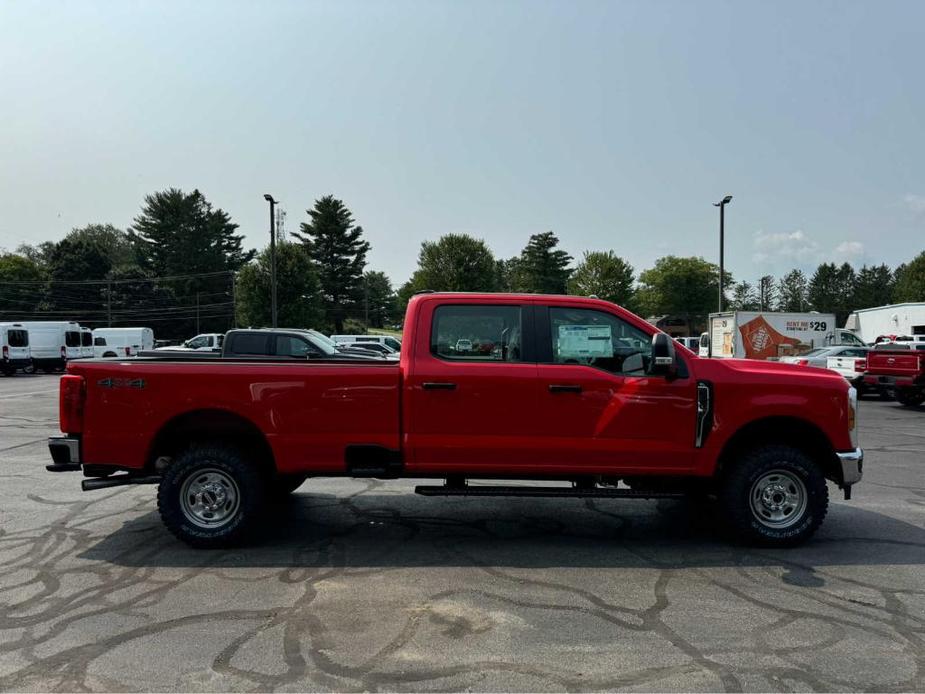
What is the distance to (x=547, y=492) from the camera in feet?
15.9

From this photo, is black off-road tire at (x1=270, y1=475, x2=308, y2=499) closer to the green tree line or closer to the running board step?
the running board step

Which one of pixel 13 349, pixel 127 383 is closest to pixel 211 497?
pixel 127 383

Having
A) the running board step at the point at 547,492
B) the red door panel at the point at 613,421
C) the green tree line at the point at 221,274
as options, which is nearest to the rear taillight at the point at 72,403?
the running board step at the point at 547,492

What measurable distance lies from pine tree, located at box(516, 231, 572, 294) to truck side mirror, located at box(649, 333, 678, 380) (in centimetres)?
7905

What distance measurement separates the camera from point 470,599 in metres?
4.03

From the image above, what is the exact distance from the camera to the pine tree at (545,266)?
8412 cm

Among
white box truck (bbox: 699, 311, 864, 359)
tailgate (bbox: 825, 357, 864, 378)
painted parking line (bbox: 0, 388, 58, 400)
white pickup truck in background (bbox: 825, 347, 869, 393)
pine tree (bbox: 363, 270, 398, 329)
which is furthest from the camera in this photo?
pine tree (bbox: 363, 270, 398, 329)

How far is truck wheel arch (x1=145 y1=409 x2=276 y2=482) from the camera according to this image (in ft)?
16.4

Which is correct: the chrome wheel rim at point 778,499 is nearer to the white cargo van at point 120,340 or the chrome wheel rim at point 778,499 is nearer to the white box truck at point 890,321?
the white box truck at point 890,321

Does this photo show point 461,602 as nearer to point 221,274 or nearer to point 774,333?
point 774,333

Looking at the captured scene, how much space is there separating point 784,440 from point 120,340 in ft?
141

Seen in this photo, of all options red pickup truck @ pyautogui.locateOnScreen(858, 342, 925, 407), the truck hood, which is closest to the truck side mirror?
the truck hood

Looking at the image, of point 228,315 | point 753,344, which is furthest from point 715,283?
point 753,344

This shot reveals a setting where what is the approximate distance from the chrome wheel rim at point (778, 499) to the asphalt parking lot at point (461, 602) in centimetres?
26
